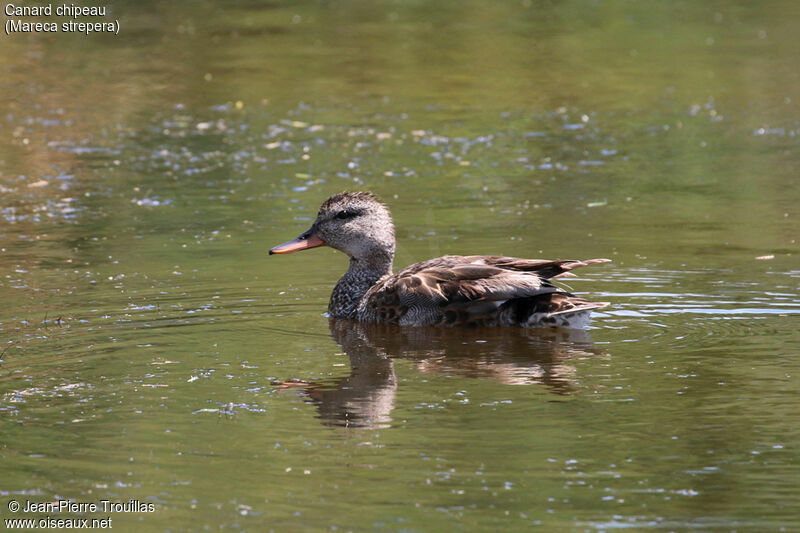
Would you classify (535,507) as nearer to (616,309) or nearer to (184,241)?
(616,309)

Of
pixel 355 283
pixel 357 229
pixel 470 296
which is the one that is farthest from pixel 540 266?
Answer: pixel 357 229

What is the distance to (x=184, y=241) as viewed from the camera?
41.9 ft

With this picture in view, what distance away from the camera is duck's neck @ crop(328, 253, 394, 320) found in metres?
10.3

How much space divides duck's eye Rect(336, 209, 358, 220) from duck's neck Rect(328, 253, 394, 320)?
0.34 meters

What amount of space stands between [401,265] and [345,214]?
1264 millimetres

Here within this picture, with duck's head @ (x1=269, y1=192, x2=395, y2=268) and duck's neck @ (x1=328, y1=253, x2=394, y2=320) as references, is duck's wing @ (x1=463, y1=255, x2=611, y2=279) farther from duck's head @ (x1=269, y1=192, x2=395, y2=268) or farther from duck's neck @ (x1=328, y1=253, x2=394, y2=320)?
duck's head @ (x1=269, y1=192, x2=395, y2=268)

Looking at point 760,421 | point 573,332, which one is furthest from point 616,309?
point 760,421

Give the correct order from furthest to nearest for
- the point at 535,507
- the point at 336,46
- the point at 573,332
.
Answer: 1. the point at 336,46
2. the point at 573,332
3. the point at 535,507

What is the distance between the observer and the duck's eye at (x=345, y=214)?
11.0 m

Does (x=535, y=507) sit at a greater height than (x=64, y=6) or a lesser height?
lesser

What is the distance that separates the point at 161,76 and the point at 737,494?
60.2 ft

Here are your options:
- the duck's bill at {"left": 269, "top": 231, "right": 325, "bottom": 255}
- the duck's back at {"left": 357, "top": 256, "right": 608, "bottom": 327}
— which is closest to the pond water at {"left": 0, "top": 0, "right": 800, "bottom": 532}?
the duck's back at {"left": 357, "top": 256, "right": 608, "bottom": 327}

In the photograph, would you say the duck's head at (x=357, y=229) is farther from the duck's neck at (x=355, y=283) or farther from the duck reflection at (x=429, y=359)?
the duck reflection at (x=429, y=359)

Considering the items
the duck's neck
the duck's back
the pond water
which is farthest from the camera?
the duck's neck
